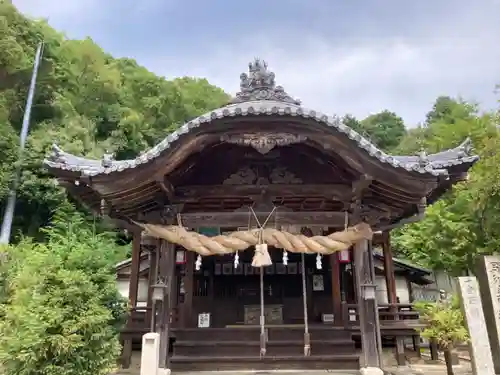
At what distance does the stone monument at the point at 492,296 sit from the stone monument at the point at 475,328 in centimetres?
109

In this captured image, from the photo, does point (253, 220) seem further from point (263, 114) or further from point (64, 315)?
point (64, 315)

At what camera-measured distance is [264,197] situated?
7770 millimetres

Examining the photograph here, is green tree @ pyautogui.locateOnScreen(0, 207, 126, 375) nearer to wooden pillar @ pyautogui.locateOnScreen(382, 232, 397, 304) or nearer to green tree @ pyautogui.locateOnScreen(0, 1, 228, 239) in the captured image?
wooden pillar @ pyautogui.locateOnScreen(382, 232, 397, 304)

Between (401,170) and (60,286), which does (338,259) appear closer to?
(401,170)

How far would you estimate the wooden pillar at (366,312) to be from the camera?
23.0 feet

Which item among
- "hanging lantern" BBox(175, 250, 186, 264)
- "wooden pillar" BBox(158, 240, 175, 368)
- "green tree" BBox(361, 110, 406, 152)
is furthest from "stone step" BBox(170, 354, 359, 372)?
"green tree" BBox(361, 110, 406, 152)

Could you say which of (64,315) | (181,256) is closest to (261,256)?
(64,315)

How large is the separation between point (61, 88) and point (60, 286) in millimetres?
30519

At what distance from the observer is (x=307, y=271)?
1267 cm

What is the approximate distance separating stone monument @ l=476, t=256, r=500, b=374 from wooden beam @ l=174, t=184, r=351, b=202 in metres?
3.33

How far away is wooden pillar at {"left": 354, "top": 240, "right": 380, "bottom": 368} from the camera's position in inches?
276

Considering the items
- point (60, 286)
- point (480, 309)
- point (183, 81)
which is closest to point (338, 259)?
point (480, 309)

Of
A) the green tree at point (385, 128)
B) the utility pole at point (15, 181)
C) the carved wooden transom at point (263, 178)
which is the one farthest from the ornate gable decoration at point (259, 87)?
the green tree at point (385, 128)

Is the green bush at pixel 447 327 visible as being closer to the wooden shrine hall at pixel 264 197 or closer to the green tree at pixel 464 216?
the wooden shrine hall at pixel 264 197
